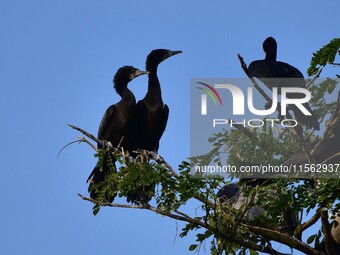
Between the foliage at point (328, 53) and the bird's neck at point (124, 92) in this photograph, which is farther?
the bird's neck at point (124, 92)

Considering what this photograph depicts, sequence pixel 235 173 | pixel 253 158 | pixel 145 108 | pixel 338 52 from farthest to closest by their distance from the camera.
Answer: pixel 145 108
pixel 253 158
pixel 235 173
pixel 338 52

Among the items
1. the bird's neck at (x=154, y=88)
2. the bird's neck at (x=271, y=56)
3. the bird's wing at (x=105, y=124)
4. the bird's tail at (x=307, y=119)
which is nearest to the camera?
the bird's tail at (x=307, y=119)

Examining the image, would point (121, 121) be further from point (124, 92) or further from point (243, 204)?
point (243, 204)

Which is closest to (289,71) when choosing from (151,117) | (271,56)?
(271,56)

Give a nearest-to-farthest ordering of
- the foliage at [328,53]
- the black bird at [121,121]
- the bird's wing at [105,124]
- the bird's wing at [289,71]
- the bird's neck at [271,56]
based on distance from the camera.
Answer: the foliage at [328,53]
the bird's wing at [289,71]
the bird's neck at [271,56]
the black bird at [121,121]
the bird's wing at [105,124]

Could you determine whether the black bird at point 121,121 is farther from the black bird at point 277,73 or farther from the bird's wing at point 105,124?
the black bird at point 277,73

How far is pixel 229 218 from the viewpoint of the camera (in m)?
8.44

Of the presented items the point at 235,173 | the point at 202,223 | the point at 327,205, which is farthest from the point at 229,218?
the point at 235,173

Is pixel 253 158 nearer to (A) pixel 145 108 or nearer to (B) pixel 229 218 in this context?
(B) pixel 229 218

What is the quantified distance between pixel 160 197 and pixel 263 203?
44.0 inches

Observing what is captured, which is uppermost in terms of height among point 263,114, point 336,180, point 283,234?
point 263,114

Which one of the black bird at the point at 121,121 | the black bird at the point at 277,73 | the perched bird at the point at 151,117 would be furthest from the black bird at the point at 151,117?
the black bird at the point at 277,73

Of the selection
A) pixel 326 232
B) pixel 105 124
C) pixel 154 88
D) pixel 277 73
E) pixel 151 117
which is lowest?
pixel 326 232

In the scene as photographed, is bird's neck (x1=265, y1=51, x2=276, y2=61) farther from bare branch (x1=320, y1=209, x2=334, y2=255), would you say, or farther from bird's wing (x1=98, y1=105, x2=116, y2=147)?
bare branch (x1=320, y1=209, x2=334, y2=255)
